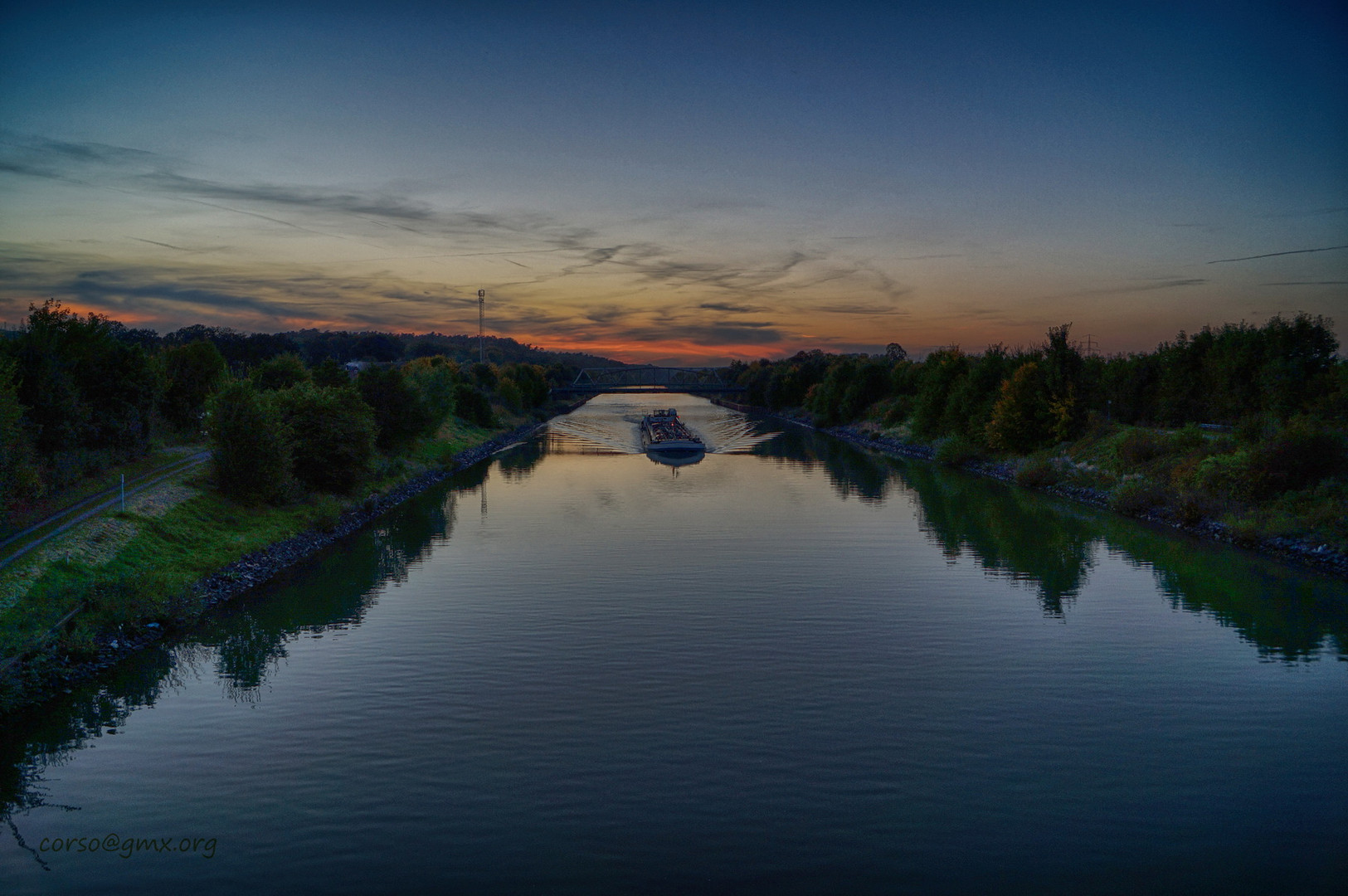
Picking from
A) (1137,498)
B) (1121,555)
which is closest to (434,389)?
(1137,498)

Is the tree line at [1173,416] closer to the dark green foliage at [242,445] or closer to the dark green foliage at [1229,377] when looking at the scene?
the dark green foliage at [1229,377]

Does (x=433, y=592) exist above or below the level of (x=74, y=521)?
below

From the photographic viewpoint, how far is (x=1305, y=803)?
13.1m

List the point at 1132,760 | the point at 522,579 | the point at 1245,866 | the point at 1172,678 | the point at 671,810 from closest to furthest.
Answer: the point at 1245,866 < the point at 671,810 < the point at 1132,760 < the point at 1172,678 < the point at 522,579

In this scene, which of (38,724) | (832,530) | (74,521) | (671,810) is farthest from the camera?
(832,530)

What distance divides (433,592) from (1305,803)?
870 inches

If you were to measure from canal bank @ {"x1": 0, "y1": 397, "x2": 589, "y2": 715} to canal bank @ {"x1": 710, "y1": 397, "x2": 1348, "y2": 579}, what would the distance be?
113 feet

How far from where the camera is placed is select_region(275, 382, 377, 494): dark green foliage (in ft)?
135

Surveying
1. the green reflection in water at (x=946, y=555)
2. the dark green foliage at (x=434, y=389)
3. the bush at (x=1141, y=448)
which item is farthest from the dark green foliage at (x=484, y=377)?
the bush at (x=1141, y=448)

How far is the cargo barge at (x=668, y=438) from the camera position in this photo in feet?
263

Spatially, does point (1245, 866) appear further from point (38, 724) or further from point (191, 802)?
point (38, 724)

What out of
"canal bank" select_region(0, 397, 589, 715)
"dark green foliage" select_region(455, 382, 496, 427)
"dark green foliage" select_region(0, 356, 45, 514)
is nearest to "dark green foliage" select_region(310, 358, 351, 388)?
"canal bank" select_region(0, 397, 589, 715)

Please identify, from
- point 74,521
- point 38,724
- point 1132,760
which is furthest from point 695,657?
point 74,521

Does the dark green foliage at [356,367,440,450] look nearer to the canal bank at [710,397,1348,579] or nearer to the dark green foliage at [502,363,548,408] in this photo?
the canal bank at [710,397,1348,579]
